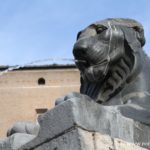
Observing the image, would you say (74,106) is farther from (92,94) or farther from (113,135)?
(92,94)

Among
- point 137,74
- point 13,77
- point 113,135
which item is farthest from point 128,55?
point 13,77

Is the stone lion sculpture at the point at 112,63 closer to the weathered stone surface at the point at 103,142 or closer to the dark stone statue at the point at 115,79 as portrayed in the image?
the dark stone statue at the point at 115,79

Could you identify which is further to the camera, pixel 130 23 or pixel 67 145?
pixel 130 23

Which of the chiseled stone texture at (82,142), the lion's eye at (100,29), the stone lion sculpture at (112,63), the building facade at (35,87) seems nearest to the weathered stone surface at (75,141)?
the chiseled stone texture at (82,142)

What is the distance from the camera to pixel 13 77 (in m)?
32.2

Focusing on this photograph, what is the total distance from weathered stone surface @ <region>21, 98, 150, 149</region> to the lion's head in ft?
1.98

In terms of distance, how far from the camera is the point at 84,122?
3684mm

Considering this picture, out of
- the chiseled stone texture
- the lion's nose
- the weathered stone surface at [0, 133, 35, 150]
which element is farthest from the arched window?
the chiseled stone texture

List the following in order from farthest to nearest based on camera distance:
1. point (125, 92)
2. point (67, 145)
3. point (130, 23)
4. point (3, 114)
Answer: point (3, 114) → point (130, 23) → point (125, 92) → point (67, 145)

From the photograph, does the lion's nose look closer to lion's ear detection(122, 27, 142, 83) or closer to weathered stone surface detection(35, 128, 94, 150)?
lion's ear detection(122, 27, 142, 83)

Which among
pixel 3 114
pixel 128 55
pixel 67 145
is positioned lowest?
pixel 3 114

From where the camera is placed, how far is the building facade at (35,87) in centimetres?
3200

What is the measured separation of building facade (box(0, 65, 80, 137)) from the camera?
32000mm

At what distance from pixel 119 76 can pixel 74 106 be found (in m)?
0.94
